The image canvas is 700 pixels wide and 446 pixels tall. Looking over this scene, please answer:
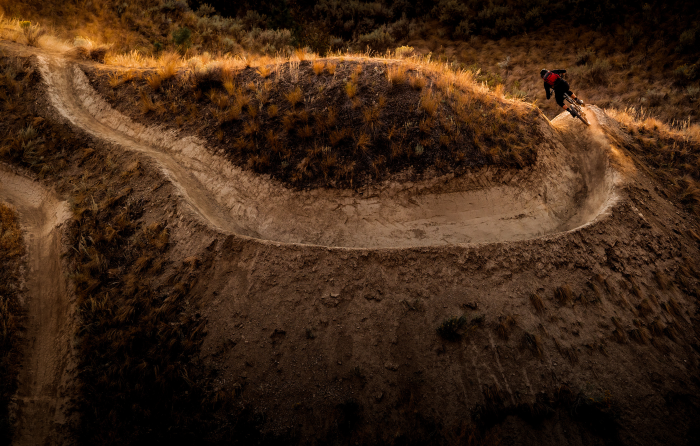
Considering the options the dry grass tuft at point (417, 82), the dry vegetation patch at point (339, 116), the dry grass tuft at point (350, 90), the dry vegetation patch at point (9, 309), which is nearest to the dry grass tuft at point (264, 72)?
the dry vegetation patch at point (339, 116)

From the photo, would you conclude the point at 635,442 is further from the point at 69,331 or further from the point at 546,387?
the point at 69,331

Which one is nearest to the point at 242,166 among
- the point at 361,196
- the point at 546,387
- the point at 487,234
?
the point at 361,196

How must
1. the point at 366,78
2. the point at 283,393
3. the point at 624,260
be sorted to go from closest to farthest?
the point at 283,393 < the point at 624,260 < the point at 366,78

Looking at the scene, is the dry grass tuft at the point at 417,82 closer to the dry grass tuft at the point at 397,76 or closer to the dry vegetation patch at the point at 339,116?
the dry vegetation patch at the point at 339,116

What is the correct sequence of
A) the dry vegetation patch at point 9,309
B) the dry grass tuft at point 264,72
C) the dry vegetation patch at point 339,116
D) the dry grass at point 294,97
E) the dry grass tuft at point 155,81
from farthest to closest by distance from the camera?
the dry grass tuft at point 155,81, the dry grass tuft at point 264,72, the dry grass at point 294,97, the dry vegetation patch at point 339,116, the dry vegetation patch at point 9,309

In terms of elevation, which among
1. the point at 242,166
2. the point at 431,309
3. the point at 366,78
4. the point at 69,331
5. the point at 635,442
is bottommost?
the point at 69,331

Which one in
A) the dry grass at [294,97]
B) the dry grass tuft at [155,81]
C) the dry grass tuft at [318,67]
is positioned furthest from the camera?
the dry grass tuft at [155,81]

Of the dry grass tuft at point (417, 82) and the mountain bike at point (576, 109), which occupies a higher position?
the dry grass tuft at point (417, 82)

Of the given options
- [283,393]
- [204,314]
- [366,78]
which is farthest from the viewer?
[366,78]
